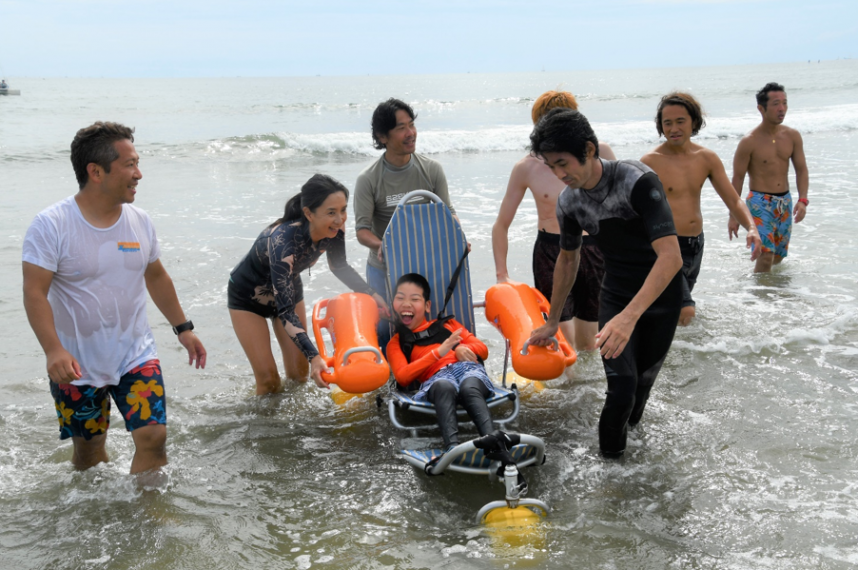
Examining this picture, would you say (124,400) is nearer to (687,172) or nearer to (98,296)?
(98,296)

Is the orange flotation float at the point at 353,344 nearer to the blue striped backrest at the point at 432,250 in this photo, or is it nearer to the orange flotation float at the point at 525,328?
the blue striped backrest at the point at 432,250

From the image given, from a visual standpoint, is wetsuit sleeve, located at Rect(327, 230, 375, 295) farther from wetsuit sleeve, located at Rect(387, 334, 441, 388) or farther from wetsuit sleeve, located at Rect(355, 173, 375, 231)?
wetsuit sleeve, located at Rect(387, 334, 441, 388)

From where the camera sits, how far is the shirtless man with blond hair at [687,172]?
16.5 ft

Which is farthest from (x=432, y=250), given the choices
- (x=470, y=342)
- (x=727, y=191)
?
(x=727, y=191)

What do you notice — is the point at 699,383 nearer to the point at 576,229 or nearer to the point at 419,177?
the point at 576,229

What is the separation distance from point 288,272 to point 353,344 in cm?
58

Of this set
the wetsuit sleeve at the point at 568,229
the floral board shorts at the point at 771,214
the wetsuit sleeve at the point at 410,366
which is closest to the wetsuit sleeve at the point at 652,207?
the wetsuit sleeve at the point at 568,229

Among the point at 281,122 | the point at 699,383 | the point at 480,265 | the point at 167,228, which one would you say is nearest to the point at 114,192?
the point at 699,383

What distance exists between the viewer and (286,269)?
423 centimetres

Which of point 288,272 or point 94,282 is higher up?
point 94,282

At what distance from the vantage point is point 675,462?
4.02 m

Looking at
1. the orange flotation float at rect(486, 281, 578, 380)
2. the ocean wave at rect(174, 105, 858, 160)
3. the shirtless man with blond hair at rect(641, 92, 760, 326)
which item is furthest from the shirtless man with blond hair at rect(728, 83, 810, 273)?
the ocean wave at rect(174, 105, 858, 160)

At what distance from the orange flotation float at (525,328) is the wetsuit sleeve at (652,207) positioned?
108 centimetres

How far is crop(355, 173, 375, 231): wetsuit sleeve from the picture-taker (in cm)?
517
